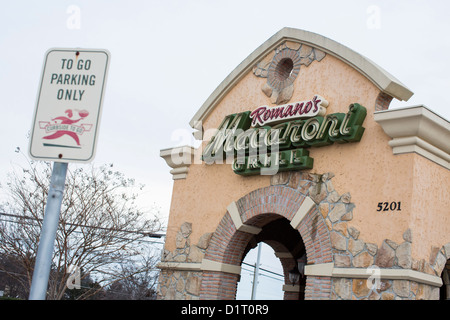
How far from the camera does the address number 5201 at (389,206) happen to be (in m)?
9.97

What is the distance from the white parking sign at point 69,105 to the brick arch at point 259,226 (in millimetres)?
7986

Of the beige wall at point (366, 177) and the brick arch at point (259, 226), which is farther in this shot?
the brick arch at point (259, 226)

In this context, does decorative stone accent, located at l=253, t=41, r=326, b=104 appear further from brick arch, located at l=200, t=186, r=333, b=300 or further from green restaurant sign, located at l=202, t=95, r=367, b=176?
brick arch, located at l=200, t=186, r=333, b=300

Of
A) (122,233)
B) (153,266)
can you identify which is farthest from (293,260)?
(122,233)

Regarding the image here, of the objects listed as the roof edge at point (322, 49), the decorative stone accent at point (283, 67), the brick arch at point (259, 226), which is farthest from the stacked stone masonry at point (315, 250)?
the roof edge at point (322, 49)

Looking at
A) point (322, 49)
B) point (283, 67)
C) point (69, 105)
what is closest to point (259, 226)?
point (283, 67)

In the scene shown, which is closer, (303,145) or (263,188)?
(303,145)

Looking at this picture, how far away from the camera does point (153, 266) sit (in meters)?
15.0

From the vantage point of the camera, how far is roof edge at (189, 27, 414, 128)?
10.8 metres

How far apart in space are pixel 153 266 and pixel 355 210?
6.58m

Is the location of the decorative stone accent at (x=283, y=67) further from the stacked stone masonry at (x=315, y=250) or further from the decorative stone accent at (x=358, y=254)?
the decorative stone accent at (x=358, y=254)

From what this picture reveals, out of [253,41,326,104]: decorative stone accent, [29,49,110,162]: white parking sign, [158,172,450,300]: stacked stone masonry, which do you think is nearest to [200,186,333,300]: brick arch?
[158,172,450,300]: stacked stone masonry

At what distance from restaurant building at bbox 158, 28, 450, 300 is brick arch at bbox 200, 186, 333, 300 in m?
0.03
